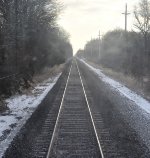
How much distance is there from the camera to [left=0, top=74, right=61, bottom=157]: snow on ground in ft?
40.1

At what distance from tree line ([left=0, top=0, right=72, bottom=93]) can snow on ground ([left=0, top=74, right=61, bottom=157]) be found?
1.30 metres

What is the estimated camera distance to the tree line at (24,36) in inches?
947

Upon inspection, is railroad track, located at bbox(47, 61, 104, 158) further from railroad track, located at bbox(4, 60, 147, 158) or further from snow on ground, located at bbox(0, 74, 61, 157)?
snow on ground, located at bbox(0, 74, 61, 157)

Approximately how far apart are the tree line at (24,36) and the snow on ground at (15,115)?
1299 mm

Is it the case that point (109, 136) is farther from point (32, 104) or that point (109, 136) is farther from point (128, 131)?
point (32, 104)

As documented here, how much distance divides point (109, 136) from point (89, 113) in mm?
4781

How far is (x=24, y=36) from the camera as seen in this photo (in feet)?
108

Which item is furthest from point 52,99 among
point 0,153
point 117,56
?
point 117,56

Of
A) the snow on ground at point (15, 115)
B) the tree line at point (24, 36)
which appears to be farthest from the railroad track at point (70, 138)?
the tree line at point (24, 36)

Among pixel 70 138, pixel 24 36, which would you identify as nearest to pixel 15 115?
pixel 70 138

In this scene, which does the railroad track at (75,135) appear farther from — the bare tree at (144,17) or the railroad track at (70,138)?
the bare tree at (144,17)

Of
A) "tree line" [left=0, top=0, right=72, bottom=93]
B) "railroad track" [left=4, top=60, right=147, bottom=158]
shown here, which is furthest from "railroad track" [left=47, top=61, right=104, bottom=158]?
"tree line" [left=0, top=0, right=72, bottom=93]

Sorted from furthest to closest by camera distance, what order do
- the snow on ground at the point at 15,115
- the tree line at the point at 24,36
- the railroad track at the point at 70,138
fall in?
the tree line at the point at 24,36 → the snow on ground at the point at 15,115 → the railroad track at the point at 70,138

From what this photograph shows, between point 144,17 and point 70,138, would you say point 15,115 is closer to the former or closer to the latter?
point 70,138
